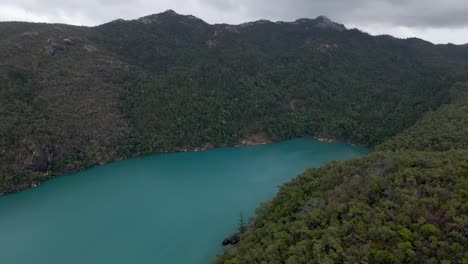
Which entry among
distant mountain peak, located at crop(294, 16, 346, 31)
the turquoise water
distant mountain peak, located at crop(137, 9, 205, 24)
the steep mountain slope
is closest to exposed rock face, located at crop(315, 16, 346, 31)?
distant mountain peak, located at crop(294, 16, 346, 31)

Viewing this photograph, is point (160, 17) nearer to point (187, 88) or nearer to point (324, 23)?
point (187, 88)

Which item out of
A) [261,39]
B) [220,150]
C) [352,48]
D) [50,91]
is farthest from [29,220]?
[352,48]

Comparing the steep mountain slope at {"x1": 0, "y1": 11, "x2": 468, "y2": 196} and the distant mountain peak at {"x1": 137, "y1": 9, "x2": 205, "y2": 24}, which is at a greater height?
the distant mountain peak at {"x1": 137, "y1": 9, "x2": 205, "y2": 24}

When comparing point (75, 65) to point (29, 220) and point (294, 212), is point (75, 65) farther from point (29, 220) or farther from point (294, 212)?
point (294, 212)

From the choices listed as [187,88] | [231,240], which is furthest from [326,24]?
[231,240]

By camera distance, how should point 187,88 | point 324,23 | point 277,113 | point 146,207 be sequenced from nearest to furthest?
point 146,207, point 187,88, point 277,113, point 324,23

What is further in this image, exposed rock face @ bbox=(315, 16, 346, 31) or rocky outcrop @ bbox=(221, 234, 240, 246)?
exposed rock face @ bbox=(315, 16, 346, 31)

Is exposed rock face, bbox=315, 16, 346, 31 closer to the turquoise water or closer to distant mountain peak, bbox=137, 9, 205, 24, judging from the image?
distant mountain peak, bbox=137, 9, 205, 24
